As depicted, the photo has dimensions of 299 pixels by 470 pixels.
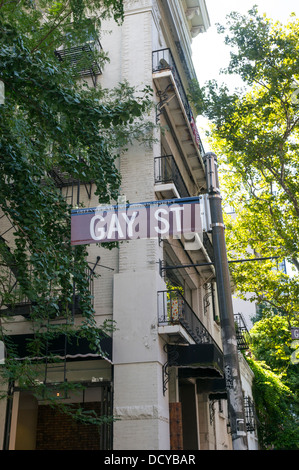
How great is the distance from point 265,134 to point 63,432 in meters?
12.5

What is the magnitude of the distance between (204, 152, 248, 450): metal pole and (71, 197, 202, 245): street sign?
27 centimetres

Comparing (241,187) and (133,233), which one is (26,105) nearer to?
(133,233)

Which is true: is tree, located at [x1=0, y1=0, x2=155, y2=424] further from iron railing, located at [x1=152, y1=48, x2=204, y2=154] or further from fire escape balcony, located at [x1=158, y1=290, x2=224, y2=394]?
iron railing, located at [x1=152, y1=48, x2=204, y2=154]

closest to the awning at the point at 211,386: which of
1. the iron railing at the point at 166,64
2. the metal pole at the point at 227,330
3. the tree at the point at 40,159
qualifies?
the tree at the point at 40,159

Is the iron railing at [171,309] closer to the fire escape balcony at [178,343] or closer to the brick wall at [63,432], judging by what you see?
the fire escape balcony at [178,343]

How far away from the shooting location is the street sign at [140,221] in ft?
23.4

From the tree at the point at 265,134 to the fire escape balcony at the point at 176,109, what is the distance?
1.13m

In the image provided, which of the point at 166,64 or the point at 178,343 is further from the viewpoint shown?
the point at 166,64

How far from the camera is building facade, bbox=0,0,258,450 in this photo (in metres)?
12.3

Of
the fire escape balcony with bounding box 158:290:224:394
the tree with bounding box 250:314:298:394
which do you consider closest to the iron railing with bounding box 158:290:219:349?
the fire escape balcony with bounding box 158:290:224:394

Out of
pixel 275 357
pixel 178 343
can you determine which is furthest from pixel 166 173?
pixel 275 357

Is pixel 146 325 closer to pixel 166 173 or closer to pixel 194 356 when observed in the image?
pixel 194 356

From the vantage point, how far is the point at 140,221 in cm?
726
